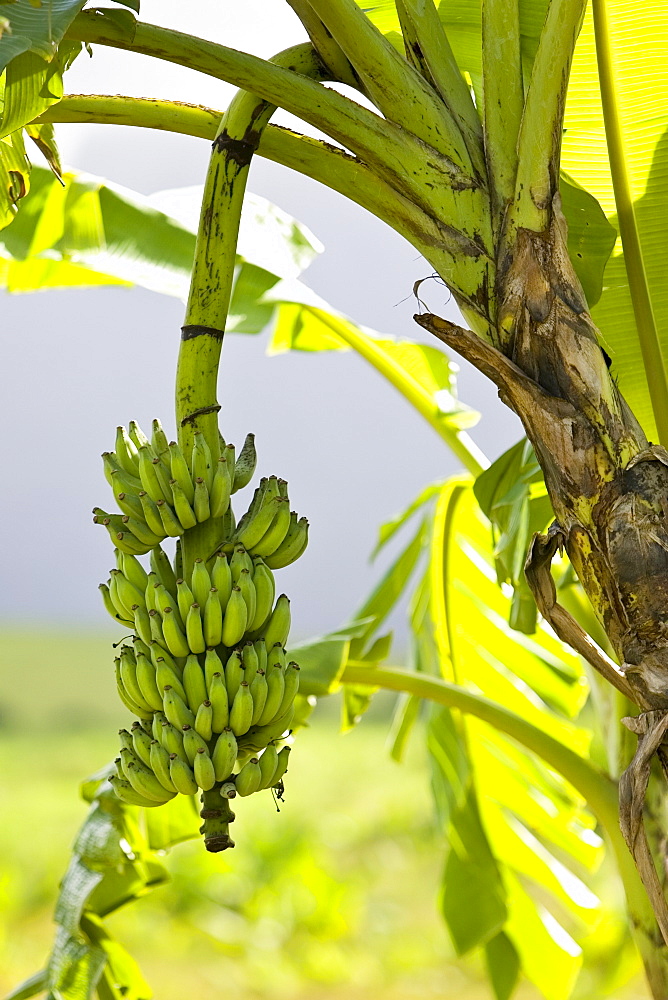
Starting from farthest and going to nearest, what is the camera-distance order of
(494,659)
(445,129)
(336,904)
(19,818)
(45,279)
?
(19,818) → (336,904) → (494,659) → (45,279) → (445,129)

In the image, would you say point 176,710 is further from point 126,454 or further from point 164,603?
point 126,454

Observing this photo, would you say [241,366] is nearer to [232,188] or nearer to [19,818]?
[19,818]

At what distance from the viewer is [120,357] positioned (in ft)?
15.9

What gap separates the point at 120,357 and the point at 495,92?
445cm

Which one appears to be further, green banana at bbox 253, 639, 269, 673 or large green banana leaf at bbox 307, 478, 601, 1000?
large green banana leaf at bbox 307, 478, 601, 1000

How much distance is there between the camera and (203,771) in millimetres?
501

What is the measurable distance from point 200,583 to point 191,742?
0.33 feet

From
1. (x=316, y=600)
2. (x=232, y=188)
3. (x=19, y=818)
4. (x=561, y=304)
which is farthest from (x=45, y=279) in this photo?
(x=316, y=600)

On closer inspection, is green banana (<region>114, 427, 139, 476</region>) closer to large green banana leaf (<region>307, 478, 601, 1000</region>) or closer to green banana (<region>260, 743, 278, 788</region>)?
green banana (<region>260, 743, 278, 788</region>)

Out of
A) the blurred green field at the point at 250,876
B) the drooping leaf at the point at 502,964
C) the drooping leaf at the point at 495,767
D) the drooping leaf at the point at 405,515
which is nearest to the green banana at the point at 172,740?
the drooping leaf at the point at 495,767

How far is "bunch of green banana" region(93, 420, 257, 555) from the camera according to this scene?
54 cm

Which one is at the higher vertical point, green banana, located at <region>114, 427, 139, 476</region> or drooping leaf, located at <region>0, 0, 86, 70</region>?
drooping leaf, located at <region>0, 0, 86, 70</region>

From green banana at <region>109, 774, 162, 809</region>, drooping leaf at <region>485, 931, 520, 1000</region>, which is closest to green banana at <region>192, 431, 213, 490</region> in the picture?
green banana at <region>109, 774, 162, 809</region>

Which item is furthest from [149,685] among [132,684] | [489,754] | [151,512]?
[489,754]
